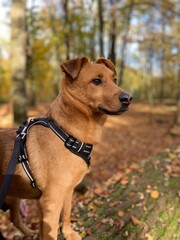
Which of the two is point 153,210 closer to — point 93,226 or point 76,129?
point 93,226

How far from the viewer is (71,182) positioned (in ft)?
11.3

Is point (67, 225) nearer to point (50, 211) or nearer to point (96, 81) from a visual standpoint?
point (50, 211)

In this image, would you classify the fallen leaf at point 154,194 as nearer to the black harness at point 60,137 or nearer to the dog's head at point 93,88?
the black harness at point 60,137

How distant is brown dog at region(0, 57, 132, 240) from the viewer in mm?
3373

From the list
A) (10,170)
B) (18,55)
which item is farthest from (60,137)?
(18,55)

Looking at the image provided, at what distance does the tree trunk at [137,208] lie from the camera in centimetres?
417

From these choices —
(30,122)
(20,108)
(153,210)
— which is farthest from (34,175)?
(20,108)

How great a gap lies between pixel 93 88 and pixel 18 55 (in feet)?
24.6

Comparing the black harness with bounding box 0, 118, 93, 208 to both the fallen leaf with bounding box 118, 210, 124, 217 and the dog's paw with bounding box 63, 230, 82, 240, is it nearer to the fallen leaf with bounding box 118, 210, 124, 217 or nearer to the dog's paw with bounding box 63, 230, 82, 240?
the dog's paw with bounding box 63, 230, 82, 240

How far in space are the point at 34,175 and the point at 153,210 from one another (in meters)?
2.12

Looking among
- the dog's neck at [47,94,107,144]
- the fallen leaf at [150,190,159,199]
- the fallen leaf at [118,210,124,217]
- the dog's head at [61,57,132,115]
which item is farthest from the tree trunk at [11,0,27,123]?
the dog's neck at [47,94,107,144]

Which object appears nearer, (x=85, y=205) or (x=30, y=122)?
(x=30, y=122)

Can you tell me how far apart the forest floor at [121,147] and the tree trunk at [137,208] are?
450 millimetres

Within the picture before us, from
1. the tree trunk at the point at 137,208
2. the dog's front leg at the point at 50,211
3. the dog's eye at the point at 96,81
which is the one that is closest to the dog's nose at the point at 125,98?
the dog's eye at the point at 96,81
